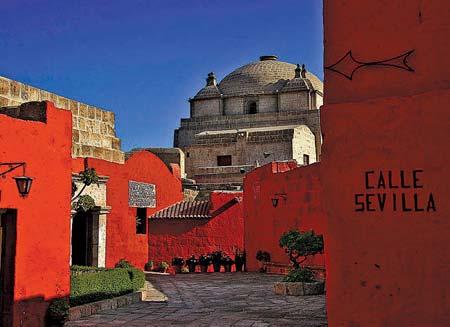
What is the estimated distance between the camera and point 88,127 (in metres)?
14.3

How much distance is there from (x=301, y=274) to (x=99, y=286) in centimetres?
376

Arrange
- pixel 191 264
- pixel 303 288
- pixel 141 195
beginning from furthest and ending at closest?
pixel 191 264, pixel 141 195, pixel 303 288

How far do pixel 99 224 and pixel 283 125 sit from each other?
2115 cm

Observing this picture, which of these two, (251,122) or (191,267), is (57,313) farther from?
(251,122)

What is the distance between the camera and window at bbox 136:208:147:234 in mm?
17625

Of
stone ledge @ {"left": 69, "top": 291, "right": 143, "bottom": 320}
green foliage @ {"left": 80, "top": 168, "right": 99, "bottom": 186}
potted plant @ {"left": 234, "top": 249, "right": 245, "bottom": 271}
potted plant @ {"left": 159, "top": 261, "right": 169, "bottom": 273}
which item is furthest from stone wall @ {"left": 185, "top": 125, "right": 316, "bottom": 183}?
stone ledge @ {"left": 69, "top": 291, "right": 143, "bottom": 320}

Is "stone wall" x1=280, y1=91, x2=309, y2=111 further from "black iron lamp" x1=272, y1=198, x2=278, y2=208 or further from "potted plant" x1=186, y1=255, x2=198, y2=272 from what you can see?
"black iron lamp" x1=272, y1=198, x2=278, y2=208

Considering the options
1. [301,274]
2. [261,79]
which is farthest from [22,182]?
[261,79]

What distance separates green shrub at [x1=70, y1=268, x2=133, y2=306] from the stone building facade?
54.1ft

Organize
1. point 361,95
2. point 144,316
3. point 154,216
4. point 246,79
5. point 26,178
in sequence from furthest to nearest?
point 246,79, point 154,216, point 144,316, point 26,178, point 361,95

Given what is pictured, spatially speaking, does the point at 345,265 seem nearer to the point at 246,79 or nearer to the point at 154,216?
the point at 154,216

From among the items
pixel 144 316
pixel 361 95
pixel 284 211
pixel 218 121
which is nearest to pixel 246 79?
pixel 218 121

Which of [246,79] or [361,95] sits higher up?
[246,79]

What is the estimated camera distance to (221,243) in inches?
738
